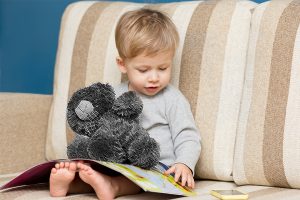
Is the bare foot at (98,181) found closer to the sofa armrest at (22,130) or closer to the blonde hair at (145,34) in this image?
the blonde hair at (145,34)

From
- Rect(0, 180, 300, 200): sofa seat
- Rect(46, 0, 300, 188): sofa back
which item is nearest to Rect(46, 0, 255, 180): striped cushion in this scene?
Rect(46, 0, 300, 188): sofa back

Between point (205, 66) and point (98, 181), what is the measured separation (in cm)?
49

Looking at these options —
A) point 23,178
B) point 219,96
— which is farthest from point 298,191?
point 23,178

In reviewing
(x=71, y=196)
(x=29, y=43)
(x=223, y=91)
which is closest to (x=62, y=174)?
(x=71, y=196)

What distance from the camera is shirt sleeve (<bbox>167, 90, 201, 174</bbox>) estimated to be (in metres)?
1.64

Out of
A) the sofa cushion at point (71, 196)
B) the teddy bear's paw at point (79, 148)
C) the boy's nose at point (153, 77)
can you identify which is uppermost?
the boy's nose at point (153, 77)

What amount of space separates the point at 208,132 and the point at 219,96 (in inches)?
4.0

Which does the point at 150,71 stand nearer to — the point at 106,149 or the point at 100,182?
the point at 106,149

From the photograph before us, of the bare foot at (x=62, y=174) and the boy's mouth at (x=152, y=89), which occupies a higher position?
the boy's mouth at (x=152, y=89)

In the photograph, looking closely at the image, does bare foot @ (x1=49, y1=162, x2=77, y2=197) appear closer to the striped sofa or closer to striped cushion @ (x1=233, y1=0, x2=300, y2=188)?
the striped sofa

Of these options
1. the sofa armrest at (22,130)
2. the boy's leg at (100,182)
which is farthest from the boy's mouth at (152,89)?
the sofa armrest at (22,130)

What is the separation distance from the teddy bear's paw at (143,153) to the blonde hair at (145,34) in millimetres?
241

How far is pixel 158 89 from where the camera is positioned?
1723 mm

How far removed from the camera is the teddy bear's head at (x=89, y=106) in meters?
1.62
